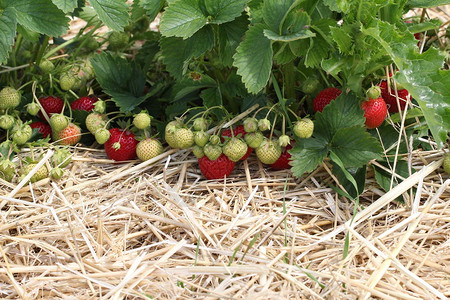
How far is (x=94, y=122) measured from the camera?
1770mm

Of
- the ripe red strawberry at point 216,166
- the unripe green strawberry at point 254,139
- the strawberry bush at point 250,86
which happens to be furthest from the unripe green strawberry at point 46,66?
the unripe green strawberry at point 254,139

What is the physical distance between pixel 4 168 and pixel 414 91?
113 centimetres

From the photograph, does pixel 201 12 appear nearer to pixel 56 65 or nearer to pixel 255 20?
pixel 255 20

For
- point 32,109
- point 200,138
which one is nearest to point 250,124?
point 200,138

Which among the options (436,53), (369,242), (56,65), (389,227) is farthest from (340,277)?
(56,65)

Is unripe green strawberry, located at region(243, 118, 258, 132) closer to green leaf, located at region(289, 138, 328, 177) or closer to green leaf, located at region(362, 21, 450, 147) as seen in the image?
green leaf, located at region(289, 138, 328, 177)

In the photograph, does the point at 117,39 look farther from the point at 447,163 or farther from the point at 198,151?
the point at 447,163

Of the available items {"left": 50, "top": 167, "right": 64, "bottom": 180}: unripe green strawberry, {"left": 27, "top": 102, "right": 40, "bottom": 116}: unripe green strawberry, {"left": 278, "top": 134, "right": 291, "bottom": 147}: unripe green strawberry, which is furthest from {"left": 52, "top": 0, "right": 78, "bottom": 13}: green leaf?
{"left": 278, "top": 134, "right": 291, "bottom": 147}: unripe green strawberry

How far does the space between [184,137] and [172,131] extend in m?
0.06

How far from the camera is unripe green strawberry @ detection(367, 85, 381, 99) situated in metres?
1.54

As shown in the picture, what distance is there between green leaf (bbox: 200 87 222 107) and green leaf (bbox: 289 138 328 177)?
30cm

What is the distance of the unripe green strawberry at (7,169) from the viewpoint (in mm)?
1604

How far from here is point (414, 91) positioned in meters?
1.32

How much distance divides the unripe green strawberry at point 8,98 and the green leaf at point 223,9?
67 cm
